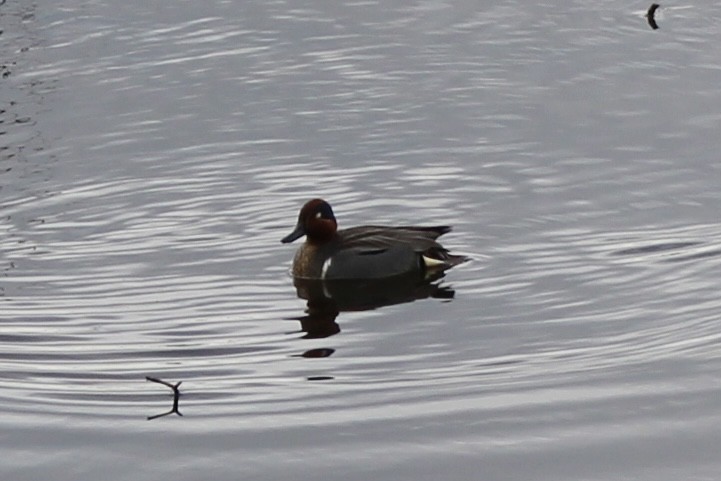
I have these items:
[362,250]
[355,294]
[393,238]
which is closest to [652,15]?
Result: [393,238]

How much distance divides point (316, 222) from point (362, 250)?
17.4 inches

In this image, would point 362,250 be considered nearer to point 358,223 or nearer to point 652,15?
point 358,223

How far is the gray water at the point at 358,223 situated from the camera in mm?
8500

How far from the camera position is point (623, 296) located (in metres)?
11.1

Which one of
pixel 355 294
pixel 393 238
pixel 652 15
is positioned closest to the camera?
pixel 355 294

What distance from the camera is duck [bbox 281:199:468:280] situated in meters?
12.3

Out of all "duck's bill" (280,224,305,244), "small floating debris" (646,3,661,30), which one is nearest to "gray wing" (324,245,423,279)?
"duck's bill" (280,224,305,244)

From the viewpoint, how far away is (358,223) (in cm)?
1334

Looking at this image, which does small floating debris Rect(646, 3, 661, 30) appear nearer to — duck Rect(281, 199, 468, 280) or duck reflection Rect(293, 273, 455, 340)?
duck Rect(281, 199, 468, 280)

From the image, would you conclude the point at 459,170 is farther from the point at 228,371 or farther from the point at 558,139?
the point at 228,371

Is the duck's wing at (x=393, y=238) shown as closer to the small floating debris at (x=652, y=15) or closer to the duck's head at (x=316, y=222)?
the duck's head at (x=316, y=222)

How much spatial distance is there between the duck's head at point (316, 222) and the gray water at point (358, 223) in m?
0.34

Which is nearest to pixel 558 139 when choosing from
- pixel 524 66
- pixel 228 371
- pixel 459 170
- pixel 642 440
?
pixel 459 170

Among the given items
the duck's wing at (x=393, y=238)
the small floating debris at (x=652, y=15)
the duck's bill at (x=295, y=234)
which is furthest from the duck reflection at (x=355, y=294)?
the small floating debris at (x=652, y=15)
